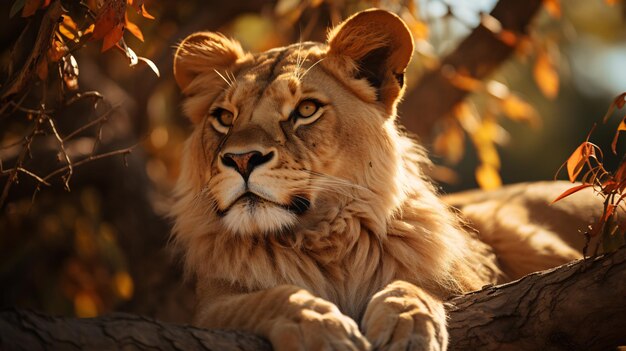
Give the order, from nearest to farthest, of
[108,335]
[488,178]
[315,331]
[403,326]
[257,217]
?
[108,335]
[315,331]
[403,326]
[257,217]
[488,178]

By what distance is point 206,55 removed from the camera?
5.19 m

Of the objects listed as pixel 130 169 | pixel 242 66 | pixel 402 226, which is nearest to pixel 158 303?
pixel 130 169

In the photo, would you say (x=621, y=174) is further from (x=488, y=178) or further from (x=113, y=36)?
(x=488, y=178)

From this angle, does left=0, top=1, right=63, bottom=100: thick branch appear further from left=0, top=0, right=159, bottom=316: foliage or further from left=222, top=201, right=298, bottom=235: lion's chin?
left=222, top=201, right=298, bottom=235: lion's chin

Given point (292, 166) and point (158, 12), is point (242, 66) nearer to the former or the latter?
point (292, 166)

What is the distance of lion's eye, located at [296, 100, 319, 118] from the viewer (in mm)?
4480

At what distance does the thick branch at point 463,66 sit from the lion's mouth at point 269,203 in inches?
142

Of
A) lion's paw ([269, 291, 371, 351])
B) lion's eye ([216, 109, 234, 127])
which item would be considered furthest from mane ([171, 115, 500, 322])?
lion's paw ([269, 291, 371, 351])

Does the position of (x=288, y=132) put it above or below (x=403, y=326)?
above

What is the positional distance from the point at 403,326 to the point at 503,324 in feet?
1.89

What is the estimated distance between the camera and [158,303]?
6672 mm

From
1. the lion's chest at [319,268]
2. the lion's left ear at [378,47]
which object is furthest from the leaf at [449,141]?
the lion's chest at [319,268]

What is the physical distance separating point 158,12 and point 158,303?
114 inches

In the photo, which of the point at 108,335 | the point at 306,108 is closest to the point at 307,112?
the point at 306,108
